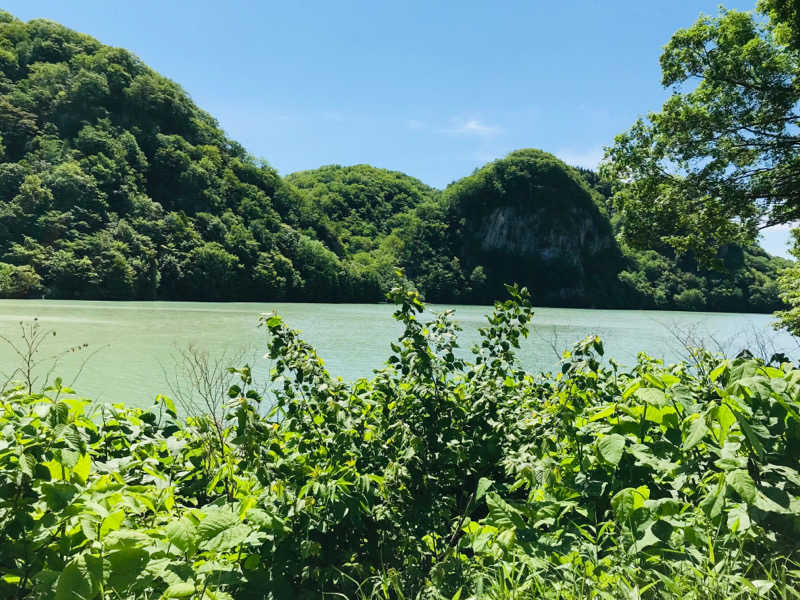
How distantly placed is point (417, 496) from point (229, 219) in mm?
81349

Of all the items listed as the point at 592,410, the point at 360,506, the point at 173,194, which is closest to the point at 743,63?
the point at 592,410

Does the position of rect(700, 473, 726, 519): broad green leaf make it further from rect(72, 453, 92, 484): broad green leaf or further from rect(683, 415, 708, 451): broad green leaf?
rect(72, 453, 92, 484): broad green leaf

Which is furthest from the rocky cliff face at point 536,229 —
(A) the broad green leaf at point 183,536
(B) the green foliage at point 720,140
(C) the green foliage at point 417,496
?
(A) the broad green leaf at point 183,536

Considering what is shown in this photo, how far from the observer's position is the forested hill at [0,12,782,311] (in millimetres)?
58125

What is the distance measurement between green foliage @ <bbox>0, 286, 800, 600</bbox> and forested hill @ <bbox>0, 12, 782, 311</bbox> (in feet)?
183

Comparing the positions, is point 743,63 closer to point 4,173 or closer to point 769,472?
point 769,472

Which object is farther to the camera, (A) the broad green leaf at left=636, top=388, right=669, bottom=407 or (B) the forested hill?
(B) the forested hill

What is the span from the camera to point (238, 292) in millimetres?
68500

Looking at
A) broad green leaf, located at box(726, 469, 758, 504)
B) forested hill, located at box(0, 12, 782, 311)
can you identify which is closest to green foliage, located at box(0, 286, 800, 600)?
broad green leaf, located at box(726, 469, 758, 504)

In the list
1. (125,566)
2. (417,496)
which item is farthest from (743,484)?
(125,566)

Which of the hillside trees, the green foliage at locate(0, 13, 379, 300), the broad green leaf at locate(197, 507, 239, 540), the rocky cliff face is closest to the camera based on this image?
the broad green leaf at locate(197, 507, 239, 540)

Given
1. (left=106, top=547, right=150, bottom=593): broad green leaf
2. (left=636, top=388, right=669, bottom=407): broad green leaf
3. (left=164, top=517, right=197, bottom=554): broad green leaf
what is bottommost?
(left=106, top=547, right=150, bottom=593): broad green leaf

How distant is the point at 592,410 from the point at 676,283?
112034mm

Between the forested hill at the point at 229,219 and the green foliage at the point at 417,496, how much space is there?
183 feet
